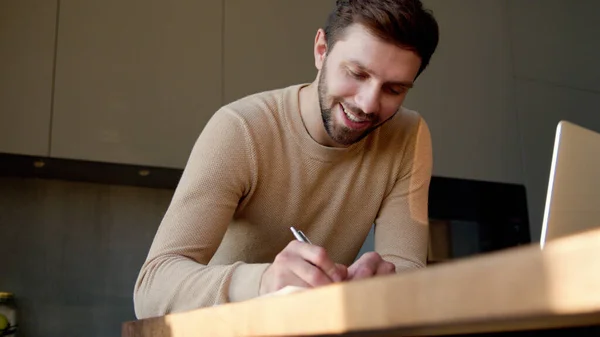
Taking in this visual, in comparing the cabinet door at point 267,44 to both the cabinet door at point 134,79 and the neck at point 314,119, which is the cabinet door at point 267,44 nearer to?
the cabinet door at point 134,79

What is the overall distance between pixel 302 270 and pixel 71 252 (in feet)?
7.14

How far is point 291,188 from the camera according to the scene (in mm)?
1221

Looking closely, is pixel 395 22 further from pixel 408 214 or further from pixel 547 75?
pixel 547 75

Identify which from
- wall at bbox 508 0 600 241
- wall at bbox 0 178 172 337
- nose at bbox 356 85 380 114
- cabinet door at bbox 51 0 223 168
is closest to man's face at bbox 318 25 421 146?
nose at bbox 356 85 380 114

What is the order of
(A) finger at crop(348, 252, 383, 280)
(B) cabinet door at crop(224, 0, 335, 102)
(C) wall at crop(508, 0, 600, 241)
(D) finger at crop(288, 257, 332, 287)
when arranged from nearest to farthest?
(D) finger at crop(288, 257, 332, 287)
(A) finger at crop(348, 252, 383, 280)
(B) cabinet door at crop(224, 0, 335, 102)
(C) wall at crop(508, 0, 600, 241)

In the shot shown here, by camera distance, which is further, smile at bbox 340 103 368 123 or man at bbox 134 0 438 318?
smile at bbox 340 103 368 123

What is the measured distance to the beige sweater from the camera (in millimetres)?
1059

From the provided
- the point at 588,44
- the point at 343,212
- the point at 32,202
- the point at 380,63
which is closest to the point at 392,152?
the point at 343,212

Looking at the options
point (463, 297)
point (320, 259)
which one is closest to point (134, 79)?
point (320, 259)

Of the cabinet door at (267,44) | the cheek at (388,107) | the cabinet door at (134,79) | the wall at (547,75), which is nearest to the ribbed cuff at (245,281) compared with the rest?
the cheek at (388,107)

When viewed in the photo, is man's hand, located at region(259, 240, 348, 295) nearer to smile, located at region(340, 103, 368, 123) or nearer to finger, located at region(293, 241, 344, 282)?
finger, located at region(293, 241, 344, 282)

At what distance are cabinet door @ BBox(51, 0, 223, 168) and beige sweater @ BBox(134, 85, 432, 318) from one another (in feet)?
4.24

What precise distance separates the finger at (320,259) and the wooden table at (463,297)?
23 cm

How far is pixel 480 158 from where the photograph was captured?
10.2 feet
